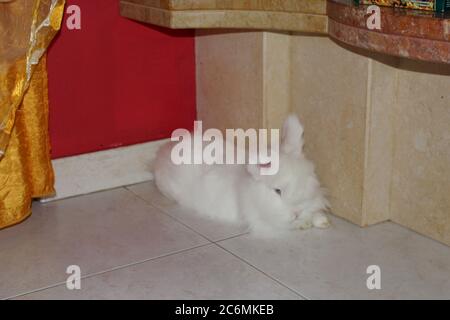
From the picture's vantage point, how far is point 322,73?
2197 mm

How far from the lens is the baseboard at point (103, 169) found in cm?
248

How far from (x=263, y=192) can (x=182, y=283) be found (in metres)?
0.40

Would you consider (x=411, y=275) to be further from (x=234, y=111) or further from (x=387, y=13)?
(x=234, y=111)

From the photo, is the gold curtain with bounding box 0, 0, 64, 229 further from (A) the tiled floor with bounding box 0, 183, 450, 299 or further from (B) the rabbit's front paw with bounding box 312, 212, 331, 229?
(B) the rabbit's front paw with bounding box 312, 212, 331, 229

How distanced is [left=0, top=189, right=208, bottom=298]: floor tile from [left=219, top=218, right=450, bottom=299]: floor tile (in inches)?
9.0

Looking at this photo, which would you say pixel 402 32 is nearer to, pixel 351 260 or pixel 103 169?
pixel 351 260

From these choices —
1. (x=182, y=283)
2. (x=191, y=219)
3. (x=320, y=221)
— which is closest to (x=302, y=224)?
(x=320, y=221)

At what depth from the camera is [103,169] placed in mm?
2555

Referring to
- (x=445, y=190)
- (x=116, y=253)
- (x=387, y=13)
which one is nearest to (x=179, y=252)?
(x=116, y=253)

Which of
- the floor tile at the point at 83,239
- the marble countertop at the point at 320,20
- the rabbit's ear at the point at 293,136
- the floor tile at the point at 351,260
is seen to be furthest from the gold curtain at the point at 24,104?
the rabbit's ear at the point at 293,136

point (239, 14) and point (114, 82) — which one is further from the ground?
point (239, 14)

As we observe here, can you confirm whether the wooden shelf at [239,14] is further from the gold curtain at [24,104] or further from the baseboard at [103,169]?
the baseboard at [103,169]

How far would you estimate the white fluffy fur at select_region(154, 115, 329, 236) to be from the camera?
2.07 meters

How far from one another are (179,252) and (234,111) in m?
0.66
